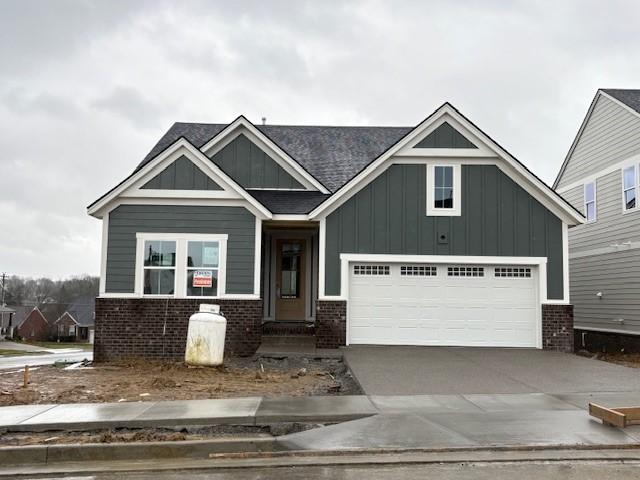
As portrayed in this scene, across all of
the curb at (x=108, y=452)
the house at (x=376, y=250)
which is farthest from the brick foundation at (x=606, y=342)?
the curb at (x=108, y=452)

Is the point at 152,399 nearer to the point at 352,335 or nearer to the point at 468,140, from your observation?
the point at 352,335

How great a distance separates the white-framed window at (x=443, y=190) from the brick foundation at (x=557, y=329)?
337cm

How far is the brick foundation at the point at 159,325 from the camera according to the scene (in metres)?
14.5

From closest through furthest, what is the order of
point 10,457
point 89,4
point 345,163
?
point 10,457 → point 89,4 → point 345,163

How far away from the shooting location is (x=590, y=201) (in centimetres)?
2041

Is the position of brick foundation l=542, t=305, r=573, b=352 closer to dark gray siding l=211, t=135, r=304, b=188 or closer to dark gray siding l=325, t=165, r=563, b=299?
dark gray siding l=325, t=165, r=563, b=299

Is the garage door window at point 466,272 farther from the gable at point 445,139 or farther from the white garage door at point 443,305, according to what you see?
the gable at point 445,139

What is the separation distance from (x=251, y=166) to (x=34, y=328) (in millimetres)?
77613

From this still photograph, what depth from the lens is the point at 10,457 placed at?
21.7 feet

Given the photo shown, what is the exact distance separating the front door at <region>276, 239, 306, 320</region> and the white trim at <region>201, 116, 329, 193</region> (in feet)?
6.02

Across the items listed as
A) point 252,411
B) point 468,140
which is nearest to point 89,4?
point 468,140

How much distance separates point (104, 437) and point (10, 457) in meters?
0.99

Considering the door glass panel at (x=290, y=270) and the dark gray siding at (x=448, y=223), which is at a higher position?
the dark gray siding at (x=448, y=223)

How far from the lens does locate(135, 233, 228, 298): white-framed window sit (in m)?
14.7
